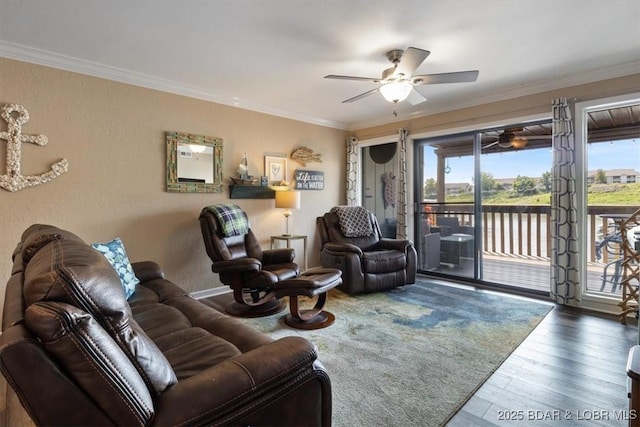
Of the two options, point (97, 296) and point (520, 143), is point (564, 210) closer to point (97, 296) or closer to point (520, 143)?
point (520, 143)

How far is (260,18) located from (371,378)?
104 inches

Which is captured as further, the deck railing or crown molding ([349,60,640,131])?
the deck railing

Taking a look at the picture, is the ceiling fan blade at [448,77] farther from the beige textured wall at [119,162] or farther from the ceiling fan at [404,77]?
the beige textured wall at [119,162]

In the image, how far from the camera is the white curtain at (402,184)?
479cm

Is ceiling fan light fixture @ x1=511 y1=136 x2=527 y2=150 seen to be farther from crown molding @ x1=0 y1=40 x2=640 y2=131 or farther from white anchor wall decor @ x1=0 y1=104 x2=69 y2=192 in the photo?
white anchor wall decor @ x1=0 y1=104 x2=69 y2=192

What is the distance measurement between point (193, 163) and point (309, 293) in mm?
2166

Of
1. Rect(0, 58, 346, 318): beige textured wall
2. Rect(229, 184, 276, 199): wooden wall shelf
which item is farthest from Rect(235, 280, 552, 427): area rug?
Rect(229, 184, 276, 199): wooden wall shelf

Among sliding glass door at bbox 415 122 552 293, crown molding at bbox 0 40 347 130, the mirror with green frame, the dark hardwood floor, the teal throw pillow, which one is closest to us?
the dark hardwood floor

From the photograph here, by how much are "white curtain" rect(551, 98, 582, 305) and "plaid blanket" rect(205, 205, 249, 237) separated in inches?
139


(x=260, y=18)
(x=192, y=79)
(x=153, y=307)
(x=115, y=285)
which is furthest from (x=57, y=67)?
(x=115, y=285)

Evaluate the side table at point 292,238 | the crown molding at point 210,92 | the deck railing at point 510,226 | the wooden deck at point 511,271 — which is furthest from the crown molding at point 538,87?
the side table at point 292,238

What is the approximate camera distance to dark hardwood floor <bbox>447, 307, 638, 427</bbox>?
1679 millimetres

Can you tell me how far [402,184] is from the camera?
4.83 metres

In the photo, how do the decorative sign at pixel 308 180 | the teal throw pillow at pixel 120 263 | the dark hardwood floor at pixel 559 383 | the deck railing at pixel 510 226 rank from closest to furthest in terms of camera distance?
the dark hardwood floor at pixel 559 383 < the teal throw pillow at pixel 120 263 < the deck railing at pixel 510 226 < the decorative sign at pixel 308 180
